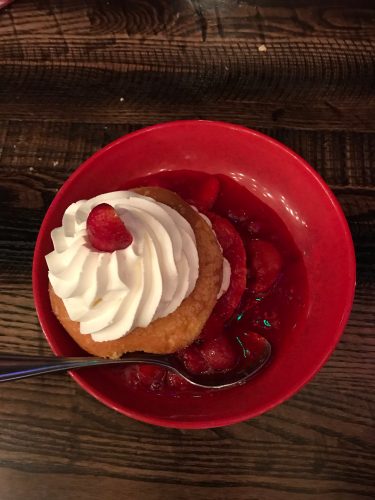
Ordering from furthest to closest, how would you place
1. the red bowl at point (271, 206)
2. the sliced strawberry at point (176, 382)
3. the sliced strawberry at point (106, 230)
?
1. the sliced strawberry at point (176, 382)
2. the red bowl at point (271, 206)
3. the sliced strawberry at point (106, 230)

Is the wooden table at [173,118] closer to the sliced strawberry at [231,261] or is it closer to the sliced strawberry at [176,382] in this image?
the sliced strawberry at [176,382]

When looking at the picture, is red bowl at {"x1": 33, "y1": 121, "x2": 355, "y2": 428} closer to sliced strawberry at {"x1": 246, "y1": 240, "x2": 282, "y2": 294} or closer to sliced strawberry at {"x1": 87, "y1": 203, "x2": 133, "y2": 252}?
sliced strawberry at {"x1": 246, "y1": 240, "x2": 282, "y2": 294}

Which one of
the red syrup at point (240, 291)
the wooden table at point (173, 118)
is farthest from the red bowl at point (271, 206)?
the wooden table at point (173, 118)

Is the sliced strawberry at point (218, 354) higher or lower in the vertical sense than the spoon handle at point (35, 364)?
higher

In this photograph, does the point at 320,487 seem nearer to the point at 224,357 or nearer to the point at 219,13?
the point at 224,357

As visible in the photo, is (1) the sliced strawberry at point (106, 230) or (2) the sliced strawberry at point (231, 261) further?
(2) the sliced strawberry at point (231, 261)

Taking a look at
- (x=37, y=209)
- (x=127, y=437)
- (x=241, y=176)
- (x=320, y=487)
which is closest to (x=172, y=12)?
(x=241, y=176)

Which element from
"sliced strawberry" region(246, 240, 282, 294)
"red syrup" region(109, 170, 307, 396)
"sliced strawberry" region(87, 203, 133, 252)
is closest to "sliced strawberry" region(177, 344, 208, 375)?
"red syrup" region(109, 170, 307, 396)
